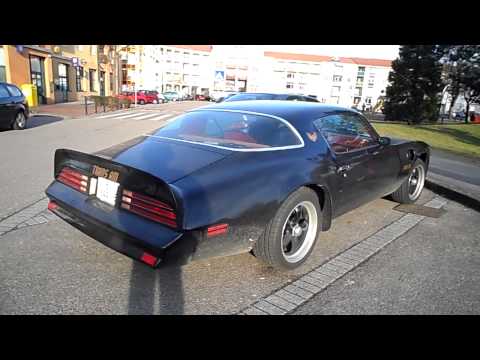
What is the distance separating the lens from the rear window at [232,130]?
320 cm

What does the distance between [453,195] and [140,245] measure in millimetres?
5052

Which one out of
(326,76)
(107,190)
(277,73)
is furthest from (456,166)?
(326,76)

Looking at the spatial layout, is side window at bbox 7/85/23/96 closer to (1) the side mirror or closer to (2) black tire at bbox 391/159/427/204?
(1) the side mirror

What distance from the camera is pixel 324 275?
10.0 ft

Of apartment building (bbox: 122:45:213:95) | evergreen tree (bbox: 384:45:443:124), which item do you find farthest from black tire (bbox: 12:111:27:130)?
apartment building (bbox: 122:45:213:95)

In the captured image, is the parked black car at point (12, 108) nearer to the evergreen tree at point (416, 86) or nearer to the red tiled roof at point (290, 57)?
the evergreen tree at point (416, 86)

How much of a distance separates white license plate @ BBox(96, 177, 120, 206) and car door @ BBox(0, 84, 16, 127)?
9994mm

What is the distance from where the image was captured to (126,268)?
2.96 meters

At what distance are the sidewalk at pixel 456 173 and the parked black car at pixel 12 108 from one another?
1159 centimetres

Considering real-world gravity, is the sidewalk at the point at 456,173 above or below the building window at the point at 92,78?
below

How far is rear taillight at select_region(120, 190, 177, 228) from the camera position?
2.38 meters

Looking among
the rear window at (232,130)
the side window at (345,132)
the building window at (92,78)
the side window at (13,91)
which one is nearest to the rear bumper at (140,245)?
the rear window at (232,130)
